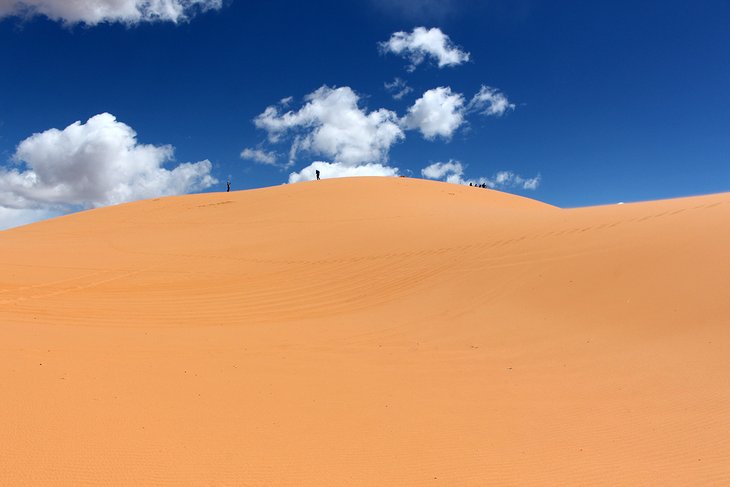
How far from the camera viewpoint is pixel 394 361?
16.5 ft

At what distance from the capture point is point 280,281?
9.49m

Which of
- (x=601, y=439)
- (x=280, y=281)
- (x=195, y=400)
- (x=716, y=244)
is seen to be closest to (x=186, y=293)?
(x=280, y=281)

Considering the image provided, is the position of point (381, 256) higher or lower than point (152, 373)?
higher

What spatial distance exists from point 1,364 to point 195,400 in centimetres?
200

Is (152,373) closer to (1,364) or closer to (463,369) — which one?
(1,364)

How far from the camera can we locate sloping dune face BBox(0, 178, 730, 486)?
286cm

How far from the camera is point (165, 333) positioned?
19.5 feet

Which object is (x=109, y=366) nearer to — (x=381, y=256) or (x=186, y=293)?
(x=186, y=293)

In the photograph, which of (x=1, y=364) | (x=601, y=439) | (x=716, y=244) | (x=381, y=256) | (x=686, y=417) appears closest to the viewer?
(x=601, y=439)

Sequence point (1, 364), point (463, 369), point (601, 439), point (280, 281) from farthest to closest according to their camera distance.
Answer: point (280, 281), point (463, 369), point (1, 364), point (601, 439)

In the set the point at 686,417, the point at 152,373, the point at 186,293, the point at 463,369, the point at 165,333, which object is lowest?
the point at 686,417

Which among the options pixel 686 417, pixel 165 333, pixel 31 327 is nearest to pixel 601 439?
pixel 686 417

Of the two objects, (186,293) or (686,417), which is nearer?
(686,417)

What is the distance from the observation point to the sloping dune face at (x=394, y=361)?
2.86m
